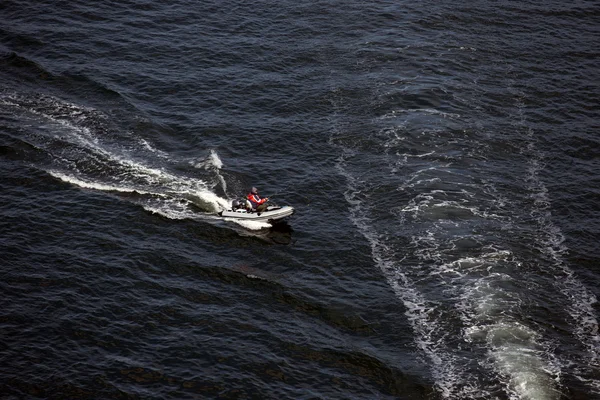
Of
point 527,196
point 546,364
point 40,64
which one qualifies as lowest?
point 546,364

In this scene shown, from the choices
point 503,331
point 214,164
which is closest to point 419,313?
point 503,331

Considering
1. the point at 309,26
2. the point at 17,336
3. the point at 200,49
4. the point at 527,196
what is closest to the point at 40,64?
the point at 200,49

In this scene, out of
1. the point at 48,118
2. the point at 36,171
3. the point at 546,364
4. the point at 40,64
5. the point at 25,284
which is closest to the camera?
the point at 546,364

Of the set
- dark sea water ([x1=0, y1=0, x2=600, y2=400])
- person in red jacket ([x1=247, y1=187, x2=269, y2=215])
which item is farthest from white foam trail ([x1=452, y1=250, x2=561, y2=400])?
person in red jacket ([x1=247, y1=187, x2=269, y2=215])

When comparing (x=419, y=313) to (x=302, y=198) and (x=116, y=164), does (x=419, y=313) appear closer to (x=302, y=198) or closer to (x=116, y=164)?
(x=302, y=198)

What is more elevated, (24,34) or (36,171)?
(24,34)

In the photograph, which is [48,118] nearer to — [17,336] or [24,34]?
[24,34]
